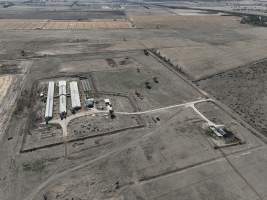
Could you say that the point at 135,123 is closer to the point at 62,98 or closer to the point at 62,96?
the point at 62,98

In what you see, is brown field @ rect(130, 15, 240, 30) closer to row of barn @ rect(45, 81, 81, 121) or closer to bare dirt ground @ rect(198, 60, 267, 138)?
bare dirt ground @ rect(198, 60, 267, 138)

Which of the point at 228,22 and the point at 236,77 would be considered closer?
the point at 236,77

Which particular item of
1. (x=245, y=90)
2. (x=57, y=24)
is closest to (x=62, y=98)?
(x=245, y=90)

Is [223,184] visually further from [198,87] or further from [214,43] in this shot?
[214,43]

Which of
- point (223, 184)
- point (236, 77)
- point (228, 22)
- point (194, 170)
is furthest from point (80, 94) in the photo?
point (228, 22)

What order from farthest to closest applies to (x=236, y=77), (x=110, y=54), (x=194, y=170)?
1. (x=110, y=54)
2. (x=236, y=77)
3. (x=194, y=170)

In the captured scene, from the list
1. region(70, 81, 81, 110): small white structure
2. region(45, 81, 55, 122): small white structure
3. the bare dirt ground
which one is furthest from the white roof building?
the bare dirt ground
